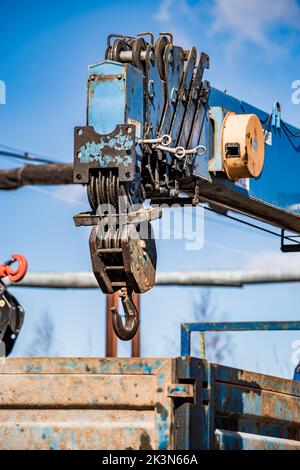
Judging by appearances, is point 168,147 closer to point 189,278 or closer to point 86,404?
point 86,404

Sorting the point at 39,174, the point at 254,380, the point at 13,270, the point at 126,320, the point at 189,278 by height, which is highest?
the point at 39,174

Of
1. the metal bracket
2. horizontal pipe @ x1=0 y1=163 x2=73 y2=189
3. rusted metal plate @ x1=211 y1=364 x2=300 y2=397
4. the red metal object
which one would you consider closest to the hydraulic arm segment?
the metal bracket

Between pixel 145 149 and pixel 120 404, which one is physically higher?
pixel 145 149

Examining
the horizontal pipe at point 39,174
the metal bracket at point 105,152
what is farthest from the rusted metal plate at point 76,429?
the horizontal pipe at point 39,174

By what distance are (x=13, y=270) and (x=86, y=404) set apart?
5183mm

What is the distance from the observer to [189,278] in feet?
74.5

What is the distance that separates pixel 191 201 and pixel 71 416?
2790 mm

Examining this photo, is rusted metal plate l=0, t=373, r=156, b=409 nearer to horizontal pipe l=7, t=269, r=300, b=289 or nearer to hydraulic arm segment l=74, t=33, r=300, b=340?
hydraulic arm segment l=74, t=33, r=300, b=340

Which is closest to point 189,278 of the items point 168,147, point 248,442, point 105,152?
point 168,147

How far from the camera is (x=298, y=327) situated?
23.4ft

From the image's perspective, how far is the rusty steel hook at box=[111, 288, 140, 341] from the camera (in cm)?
575

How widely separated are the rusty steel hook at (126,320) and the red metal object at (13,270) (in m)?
3.70
